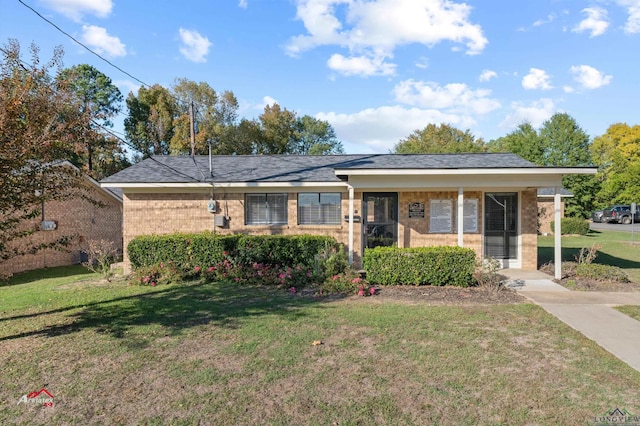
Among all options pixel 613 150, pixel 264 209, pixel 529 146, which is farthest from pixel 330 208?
pixel 613 150

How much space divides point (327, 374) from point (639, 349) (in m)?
4.14

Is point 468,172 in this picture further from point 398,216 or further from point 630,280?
point 630,280

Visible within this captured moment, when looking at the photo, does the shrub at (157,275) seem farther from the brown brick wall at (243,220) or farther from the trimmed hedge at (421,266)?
the trimmed hedge at (421,266)

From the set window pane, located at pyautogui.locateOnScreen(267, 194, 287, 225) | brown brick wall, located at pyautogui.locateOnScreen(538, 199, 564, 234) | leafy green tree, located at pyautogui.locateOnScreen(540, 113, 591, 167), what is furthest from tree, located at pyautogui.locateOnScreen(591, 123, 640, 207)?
window pane, located at pyautogui.locateOnScreen(267, 194, 287, 225)

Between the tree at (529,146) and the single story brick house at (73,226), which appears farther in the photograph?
the tree at (529,146)

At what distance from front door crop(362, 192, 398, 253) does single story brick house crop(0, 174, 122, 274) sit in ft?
29.5

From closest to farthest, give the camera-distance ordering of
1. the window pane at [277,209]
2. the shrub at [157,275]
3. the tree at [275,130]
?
the shrub at [157,275], the window pane at [277,209], the tree at [275,130]

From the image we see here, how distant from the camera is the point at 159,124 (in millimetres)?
29938

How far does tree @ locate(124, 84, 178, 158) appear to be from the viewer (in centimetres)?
3028

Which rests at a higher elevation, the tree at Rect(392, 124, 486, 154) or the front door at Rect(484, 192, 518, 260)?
the tree at Rect(392, 124, 486, 154)

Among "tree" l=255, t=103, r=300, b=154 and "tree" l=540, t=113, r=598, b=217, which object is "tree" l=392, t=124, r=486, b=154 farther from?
"tree" l=255, t=103, r=300, b=154

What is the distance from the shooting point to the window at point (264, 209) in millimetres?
11242

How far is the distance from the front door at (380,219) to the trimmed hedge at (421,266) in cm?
208

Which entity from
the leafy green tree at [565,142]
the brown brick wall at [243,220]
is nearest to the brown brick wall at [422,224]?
the brown brick wall at [243,220]
